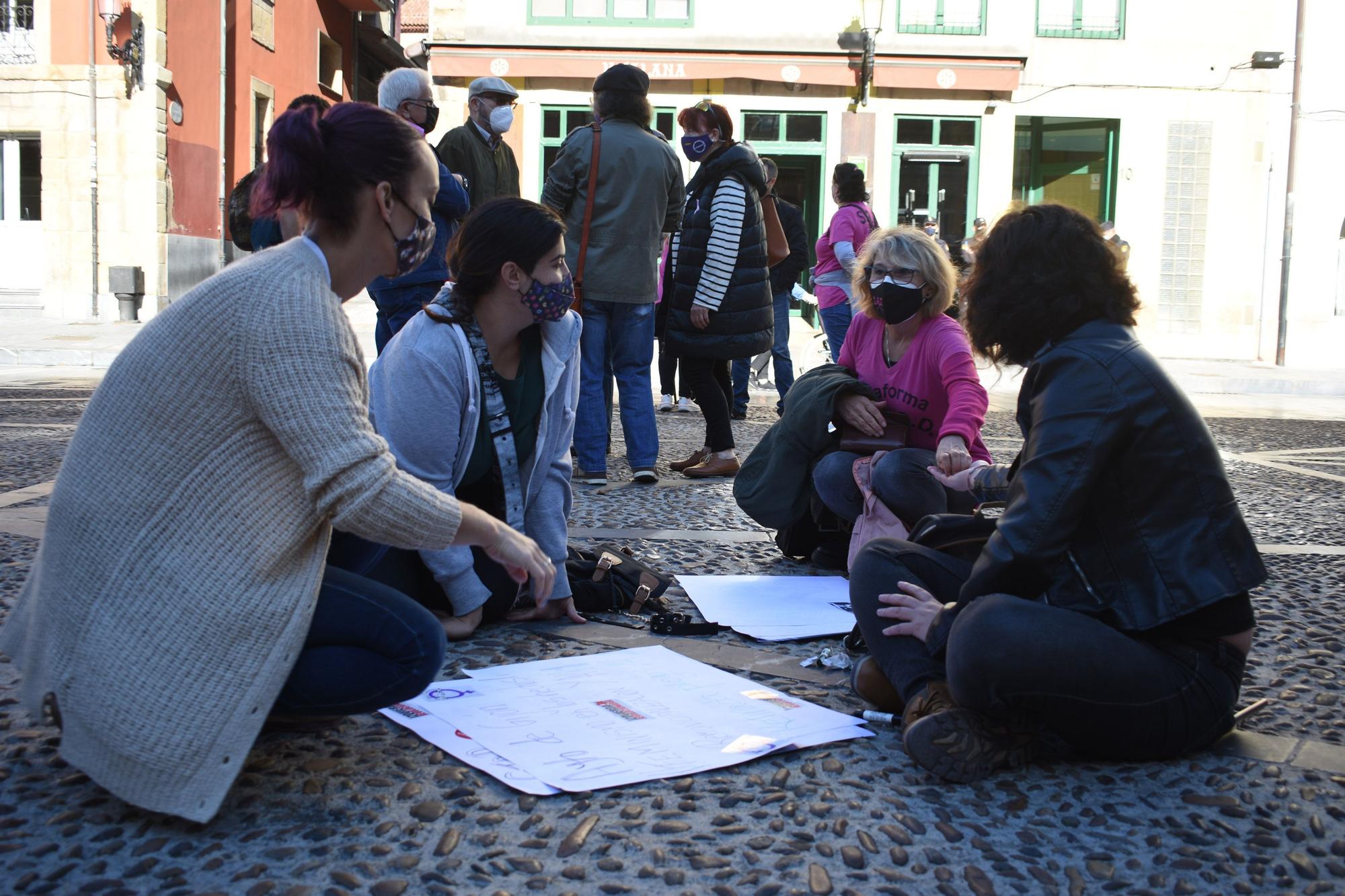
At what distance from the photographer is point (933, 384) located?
4020 millimetres

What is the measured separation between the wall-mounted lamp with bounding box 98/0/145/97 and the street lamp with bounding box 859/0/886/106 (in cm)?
980

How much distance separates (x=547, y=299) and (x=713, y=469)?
9.35 ft

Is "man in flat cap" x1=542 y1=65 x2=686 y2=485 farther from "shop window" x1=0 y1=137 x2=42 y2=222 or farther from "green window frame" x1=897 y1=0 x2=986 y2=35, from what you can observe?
"shop window" x1=0 y1=137 x2=42 y2=222

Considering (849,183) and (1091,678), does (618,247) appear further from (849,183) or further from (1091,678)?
(1091,678)

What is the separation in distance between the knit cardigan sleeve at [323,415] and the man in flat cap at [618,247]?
12.3 ft

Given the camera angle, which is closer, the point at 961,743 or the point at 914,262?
the point at 961,743

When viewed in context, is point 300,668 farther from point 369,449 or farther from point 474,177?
point 474,177

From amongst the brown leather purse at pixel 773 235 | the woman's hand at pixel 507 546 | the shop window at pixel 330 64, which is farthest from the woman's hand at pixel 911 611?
the shop window at pixel 330 64

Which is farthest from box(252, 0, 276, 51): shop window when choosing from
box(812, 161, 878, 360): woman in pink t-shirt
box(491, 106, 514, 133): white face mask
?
box(491, 106, 514, 133): white face mask

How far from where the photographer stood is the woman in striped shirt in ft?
19.8

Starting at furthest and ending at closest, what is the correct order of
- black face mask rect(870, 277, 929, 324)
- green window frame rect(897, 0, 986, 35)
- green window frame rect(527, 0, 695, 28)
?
green window frame rect(897, 0, 986, 35)
green window frame rect(527, 0, 695, 28)
black face mask rect(870, 277, 929, 324)

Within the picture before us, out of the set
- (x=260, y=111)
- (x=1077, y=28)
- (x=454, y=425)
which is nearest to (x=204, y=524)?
(x=454, y=425)

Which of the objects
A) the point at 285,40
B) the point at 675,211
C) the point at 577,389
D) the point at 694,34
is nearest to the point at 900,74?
the point at 694,34

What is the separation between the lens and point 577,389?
141 inches
